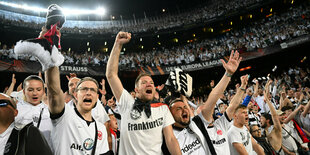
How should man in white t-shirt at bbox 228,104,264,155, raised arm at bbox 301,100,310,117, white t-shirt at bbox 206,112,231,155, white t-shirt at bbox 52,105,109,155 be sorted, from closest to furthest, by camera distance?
white t-shirt at bbox 52,105,109,155
white t-shirt at bbox 206,112,231,155
man in white t-shirt at bbox 228,104,264,155
raised arm at bbox 301,100,310,117

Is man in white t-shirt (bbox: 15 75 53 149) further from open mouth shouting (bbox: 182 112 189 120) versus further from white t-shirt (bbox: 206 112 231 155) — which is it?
white t-shirt (bbox: 206 112 231 155)

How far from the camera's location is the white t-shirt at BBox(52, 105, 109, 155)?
1.83 m

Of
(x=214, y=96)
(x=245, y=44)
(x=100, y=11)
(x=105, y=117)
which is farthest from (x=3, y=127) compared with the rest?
(x=100, y=11)

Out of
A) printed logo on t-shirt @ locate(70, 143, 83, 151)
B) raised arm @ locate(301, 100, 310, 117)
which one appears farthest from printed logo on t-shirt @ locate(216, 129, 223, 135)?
raised arm @ locate(301, 100, 310, 117)

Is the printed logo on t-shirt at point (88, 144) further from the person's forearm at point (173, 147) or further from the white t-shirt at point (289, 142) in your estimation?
the white t-shirt at point (289, 142)

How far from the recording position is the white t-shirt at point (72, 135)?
5.99 feet

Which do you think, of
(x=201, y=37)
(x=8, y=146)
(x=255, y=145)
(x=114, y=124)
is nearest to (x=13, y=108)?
(x=8, y=146)

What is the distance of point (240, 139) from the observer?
3.28m

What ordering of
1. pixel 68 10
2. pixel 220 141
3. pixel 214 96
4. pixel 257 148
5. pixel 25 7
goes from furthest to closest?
pixel 68 10, pixel 25 7, pixel 257 148, pixel 220 141, pixel 214 96

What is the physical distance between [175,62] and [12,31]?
14.2m

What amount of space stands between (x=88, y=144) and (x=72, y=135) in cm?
18

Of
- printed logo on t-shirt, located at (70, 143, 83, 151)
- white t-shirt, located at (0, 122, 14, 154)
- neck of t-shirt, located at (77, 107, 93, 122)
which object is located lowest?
printed logo on t-shirt, located at (70, 143, 83, 151)

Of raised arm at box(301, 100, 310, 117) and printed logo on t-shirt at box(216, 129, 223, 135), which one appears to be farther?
raised arm at box(301, 100, 310, 117)

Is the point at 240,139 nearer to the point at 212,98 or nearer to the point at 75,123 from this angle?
the point at 212,98
